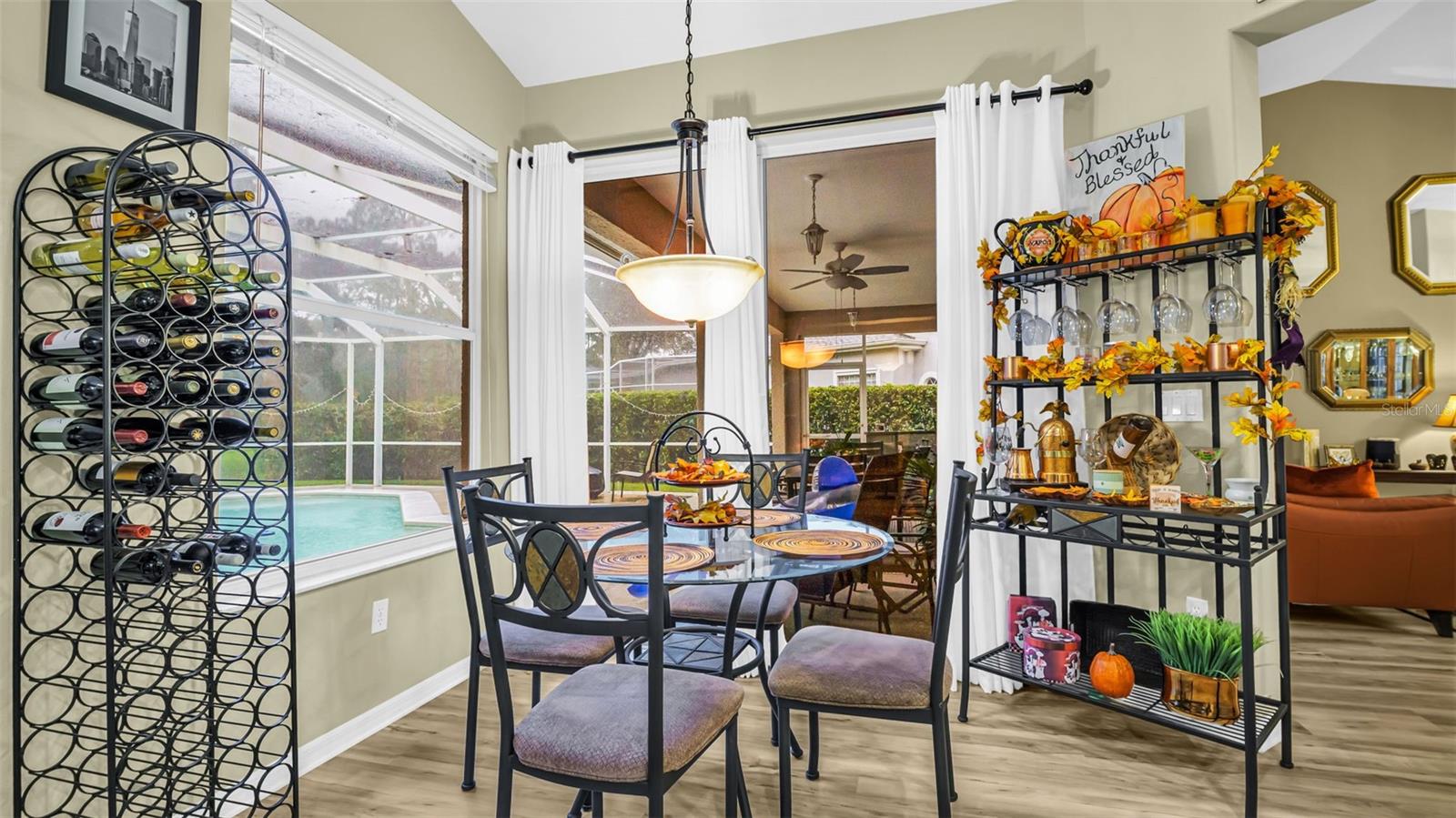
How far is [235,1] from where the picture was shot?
80.9 inches

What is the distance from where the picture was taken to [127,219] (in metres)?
1.55

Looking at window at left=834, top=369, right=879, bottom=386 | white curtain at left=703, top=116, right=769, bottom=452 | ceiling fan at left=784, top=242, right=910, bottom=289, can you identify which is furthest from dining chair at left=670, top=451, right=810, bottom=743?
ceiling fan at left=784, top=242, right=910, bottom=289

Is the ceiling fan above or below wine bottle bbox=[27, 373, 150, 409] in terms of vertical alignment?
above

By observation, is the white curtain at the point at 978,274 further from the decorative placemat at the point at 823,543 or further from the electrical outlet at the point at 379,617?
the electrical outlet at the point at 379,617

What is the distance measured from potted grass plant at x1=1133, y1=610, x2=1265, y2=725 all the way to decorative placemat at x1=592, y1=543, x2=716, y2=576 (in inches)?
62.1

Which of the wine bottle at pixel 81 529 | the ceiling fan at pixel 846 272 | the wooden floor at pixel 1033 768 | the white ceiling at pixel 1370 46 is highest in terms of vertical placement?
the white ceiling at pixel 1370 46

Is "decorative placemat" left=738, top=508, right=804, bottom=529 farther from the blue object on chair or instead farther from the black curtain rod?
the black curtain rod

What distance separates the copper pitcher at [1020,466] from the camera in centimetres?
258

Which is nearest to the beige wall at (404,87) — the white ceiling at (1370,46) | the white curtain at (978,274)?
the white curtain at (978,274)

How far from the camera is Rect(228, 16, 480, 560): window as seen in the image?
236 cm

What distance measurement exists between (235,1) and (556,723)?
89.1 inches

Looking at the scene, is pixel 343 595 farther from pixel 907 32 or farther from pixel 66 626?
pixel 907 32

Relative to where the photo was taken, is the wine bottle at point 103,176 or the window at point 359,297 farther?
the window at point 359,297

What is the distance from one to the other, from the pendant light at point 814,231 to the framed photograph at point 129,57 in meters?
2.68
